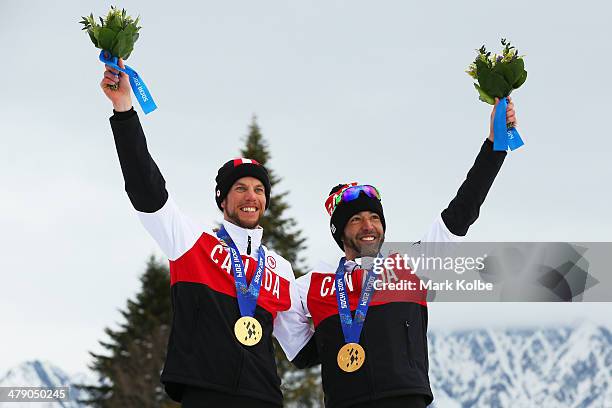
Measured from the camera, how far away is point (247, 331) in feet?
18.6

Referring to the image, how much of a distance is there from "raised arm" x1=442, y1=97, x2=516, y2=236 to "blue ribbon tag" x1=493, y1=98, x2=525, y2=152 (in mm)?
82

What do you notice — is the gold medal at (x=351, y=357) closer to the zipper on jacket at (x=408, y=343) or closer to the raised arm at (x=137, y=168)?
the zipper on jacket at (x=408, y=343)

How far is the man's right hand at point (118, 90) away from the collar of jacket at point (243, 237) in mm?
1205

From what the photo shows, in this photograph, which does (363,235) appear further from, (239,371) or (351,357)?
(239,371)

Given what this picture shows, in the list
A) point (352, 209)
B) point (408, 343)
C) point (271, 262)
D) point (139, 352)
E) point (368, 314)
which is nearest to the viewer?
point (408, 343)

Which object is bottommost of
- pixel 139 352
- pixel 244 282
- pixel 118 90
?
pixel 244 282

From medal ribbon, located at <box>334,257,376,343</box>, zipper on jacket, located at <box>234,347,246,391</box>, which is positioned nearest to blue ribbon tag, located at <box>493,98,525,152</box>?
medal ribbon, located at <box>334,257,376,343</box>

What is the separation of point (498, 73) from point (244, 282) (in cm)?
229

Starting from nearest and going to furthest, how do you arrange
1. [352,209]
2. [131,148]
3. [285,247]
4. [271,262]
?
[131,148], [271,262], [352,209], [285,247]

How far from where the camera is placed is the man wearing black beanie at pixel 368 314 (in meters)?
5.86

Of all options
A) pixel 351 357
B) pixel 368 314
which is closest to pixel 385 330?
pixel 368 314

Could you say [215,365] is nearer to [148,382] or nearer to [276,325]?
[276,325]

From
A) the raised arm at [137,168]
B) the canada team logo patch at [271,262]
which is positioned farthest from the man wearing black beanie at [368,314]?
the raised arm at [137,168]

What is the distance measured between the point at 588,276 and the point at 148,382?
2522 centimetres
